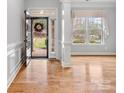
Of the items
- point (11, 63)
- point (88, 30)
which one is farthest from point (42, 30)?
point (11, 63)

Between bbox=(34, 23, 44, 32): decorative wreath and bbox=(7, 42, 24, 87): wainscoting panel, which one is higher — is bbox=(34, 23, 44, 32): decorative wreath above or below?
above

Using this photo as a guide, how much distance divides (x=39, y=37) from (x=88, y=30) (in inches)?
→ 109

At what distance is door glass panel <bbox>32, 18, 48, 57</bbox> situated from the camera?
35.1 ft

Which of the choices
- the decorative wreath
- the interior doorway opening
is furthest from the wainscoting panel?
the decorative wreath

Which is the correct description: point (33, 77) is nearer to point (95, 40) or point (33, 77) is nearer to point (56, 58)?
point (56, 58)

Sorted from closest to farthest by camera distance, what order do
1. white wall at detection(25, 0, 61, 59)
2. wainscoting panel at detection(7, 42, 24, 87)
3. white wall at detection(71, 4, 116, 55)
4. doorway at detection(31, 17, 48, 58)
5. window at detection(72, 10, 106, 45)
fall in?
wainscoting panel at detection(7, 42, 24, 87) < white wall at detection(25, 0, 61, 59) < doorway at detection(31, 17, 48, 58) < white wall at detection(71, 4, 116, 55) < window at detection(72, 10, 106, 45)

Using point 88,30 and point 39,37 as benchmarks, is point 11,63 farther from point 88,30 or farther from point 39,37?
point 88,30

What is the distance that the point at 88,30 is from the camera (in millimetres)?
11531

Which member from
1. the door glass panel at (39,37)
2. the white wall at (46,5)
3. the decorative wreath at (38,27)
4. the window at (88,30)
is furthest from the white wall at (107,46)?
the white wall at (46,5)

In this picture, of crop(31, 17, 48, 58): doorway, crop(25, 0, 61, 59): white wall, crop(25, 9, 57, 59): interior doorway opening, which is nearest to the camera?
crop(25, 0, 61, 59): white wall

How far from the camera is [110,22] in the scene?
11.3m

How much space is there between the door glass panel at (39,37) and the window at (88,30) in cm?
170

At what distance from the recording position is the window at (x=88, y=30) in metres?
11.5

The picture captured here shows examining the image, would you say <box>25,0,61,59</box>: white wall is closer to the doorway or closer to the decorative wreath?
the doorway
